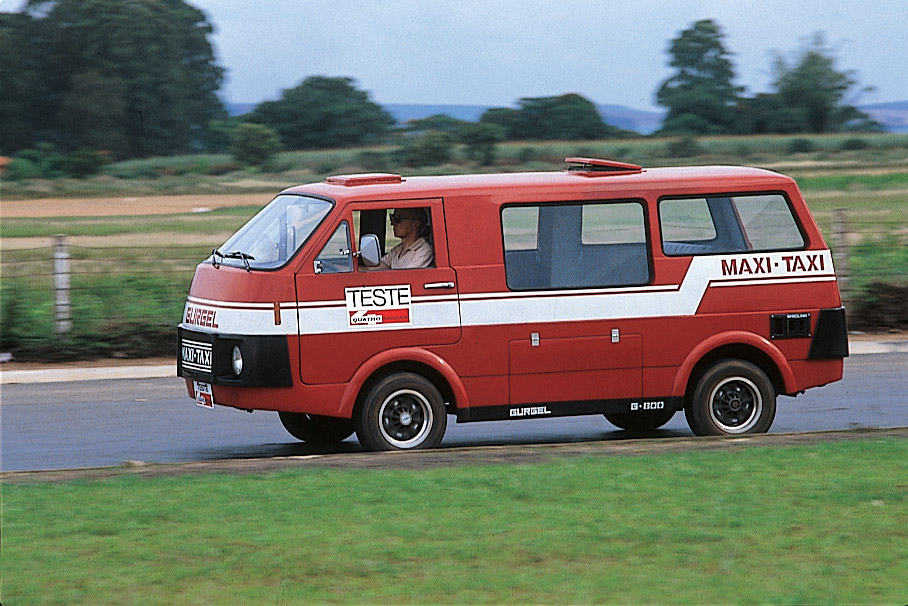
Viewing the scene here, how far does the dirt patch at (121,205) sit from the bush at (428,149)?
4715 mm

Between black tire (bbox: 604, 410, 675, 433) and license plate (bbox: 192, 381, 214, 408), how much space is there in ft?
11.5

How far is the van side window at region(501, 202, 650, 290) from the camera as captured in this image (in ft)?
32.6

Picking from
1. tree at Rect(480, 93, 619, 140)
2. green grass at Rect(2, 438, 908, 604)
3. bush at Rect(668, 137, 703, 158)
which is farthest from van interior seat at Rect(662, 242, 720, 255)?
bush at Rect(668, 137, 703, 158)

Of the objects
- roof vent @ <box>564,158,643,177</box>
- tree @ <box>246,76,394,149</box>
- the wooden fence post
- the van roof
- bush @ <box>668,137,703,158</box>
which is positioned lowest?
the wooden fence post

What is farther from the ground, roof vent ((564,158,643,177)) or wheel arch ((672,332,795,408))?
roof vent ((564,158,643,177))

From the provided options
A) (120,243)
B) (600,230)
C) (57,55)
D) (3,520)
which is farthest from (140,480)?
(57,55)

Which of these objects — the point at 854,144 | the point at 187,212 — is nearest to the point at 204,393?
the point at 187,212

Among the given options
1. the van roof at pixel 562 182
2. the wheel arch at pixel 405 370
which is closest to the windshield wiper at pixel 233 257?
the van roof at pixel 562 182

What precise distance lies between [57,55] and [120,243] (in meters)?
16.5

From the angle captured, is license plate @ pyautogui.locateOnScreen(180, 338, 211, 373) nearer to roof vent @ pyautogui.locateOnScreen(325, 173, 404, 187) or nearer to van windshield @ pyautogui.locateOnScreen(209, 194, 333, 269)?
van windshield @ pyautogui.locateOnScreen(209, 194, 333, 269)

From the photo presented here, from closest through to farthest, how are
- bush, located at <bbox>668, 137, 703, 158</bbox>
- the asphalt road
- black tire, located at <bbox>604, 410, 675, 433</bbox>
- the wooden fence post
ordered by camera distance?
the asphalt road < black tire, located at <bbox>604, 410, 675, 433</bbox> < the wooden fence post < bush, located at <bbox>668, 137, 703, 158</bbox>

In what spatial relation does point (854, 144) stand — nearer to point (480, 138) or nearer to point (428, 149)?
point (480, 138)

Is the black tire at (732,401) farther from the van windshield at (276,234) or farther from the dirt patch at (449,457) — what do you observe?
the van windshield at (276,234)

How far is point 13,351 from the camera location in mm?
16078
